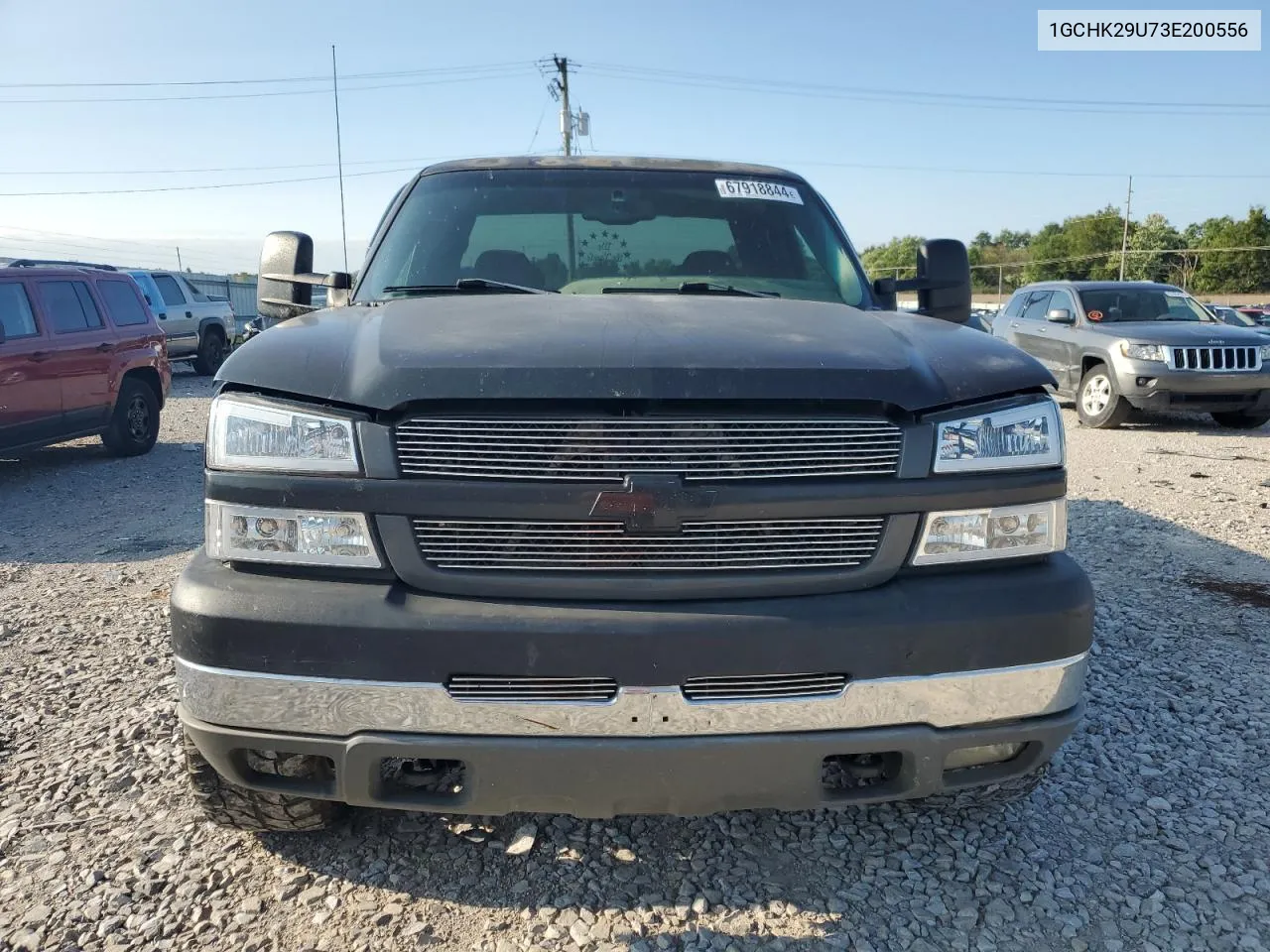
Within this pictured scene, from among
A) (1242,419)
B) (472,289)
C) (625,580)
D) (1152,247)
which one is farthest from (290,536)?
(1152,247)

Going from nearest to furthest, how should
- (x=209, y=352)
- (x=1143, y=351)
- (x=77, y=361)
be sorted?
(x=77, y=361), (x=1143, y=351), (x=209, y=352)

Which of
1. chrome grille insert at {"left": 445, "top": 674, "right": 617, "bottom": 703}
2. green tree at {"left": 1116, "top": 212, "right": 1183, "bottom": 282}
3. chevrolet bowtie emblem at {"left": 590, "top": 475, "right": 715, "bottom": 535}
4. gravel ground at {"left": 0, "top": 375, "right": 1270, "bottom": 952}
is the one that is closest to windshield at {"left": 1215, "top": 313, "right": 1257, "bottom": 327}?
gravel ground at {"left": 0, "top": 375, "right": 1270, "bottom": 952}

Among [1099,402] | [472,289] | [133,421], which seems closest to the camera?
[472,289]

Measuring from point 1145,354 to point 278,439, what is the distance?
34.8 ft

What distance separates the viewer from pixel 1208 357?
1020 cm

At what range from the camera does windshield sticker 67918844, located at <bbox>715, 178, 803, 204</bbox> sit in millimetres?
3658

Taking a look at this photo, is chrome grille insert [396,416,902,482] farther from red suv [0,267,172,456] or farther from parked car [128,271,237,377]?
parked car [128,271,237,377]

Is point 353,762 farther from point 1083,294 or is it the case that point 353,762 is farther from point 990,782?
point 1083,294

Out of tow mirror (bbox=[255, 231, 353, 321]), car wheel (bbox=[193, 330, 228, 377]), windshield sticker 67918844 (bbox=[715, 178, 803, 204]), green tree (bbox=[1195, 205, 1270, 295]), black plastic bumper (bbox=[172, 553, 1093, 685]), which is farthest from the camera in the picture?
green tree (bbox=[1195, 205, 1270, 295])

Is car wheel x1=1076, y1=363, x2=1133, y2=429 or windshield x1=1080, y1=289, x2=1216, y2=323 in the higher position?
windshield x1=1080, y1=289, x2=1216, y2=323

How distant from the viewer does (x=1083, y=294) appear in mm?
11719

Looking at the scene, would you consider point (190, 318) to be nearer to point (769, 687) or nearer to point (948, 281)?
point (948, 281)

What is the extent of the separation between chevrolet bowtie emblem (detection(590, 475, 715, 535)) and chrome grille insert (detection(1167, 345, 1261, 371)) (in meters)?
10.1

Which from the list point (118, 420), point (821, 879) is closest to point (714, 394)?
point (821, 879)
